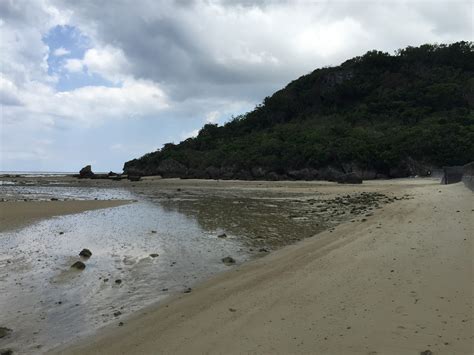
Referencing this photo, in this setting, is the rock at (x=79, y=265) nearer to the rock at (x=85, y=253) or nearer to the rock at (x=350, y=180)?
the rock at (x=85, y=253)

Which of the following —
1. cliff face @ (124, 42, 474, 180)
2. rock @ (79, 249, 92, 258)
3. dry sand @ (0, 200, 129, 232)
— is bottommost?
rock @ (79, 249, 92, 258)

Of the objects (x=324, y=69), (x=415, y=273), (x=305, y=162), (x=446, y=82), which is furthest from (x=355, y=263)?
(x=324, y=69)

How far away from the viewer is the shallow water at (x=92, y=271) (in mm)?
6285

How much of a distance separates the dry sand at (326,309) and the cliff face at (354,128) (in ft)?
169

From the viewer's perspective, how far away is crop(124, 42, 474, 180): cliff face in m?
58.6

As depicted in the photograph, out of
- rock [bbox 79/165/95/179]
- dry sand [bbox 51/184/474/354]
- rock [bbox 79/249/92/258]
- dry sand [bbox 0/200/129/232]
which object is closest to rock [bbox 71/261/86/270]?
rock [bbox 79/249/92/258]

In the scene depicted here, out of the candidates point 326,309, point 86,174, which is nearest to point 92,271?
point 326,309

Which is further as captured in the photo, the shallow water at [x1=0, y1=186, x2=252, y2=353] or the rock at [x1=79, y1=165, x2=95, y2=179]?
the rock at [x1=79, y1=165, x2=95, y2=179]

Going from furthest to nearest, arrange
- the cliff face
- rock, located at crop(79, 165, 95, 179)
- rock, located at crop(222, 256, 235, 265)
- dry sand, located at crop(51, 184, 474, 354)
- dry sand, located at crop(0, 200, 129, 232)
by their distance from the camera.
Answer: rock, located at crop(79, 165, 95, 179) < the cliff face < dry sand, located at crop(0, 200, 129, 232) < rock, located at crop(222, 256, 235, 265) < dry sand, located at crop(51, 184, 474, 354)

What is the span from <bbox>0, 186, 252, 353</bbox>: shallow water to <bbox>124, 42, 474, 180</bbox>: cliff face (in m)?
47.7

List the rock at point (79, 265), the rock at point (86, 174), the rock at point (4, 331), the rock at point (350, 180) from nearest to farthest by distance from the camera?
the rock at point (4, 331) → the rock at point (79, 265) → the rock at point (350, 180) → the rock at point (86, 174)

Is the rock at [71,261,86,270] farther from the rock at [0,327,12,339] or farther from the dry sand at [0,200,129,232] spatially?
the dry sand at [0,200,129,232]

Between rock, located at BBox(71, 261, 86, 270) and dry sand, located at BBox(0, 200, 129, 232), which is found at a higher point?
dry sand, located at BBox(0, 200, 129, 232)

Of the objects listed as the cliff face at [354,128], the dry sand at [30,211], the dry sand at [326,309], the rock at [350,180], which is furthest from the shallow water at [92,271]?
the cliff face at [354,128]
